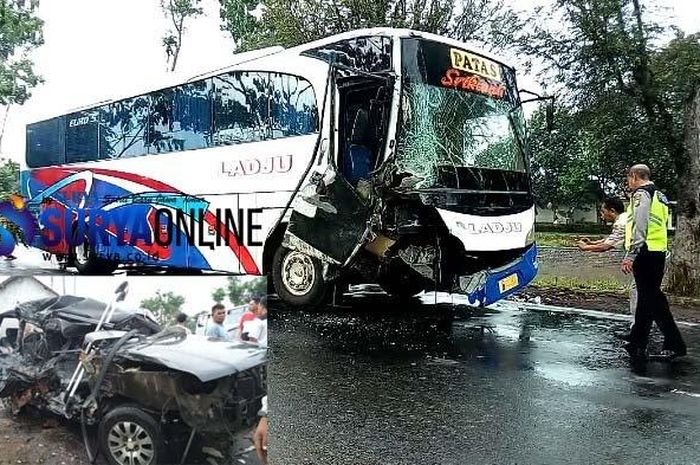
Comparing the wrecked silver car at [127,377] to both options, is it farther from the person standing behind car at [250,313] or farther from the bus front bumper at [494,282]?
the bus front bumper at [494,282]

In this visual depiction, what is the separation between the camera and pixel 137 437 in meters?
2.09

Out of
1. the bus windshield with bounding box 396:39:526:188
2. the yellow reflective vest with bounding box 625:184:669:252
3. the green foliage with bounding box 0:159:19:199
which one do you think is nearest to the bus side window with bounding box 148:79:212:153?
the bus windshield with bounding box 396:39:526:188

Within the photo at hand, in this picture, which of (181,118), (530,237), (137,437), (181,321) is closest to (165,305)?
(181,321)

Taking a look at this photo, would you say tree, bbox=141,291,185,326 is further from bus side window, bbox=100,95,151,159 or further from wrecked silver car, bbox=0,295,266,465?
bus side window, bbox=100,95,151,159

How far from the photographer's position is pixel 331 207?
766 cm

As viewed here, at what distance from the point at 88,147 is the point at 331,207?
590 centimetres

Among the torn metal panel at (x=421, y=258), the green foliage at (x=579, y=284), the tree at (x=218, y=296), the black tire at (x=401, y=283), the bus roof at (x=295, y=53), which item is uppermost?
the bus roof at (x=295, y=53)

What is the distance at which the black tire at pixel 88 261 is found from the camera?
37.9 feet

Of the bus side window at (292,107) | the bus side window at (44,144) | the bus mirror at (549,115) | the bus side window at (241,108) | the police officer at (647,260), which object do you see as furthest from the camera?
the bus side window at (44,144)

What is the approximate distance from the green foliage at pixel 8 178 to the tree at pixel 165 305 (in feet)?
37.1

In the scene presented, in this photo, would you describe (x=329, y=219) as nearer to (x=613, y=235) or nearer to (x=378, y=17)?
(x=613, y=235)

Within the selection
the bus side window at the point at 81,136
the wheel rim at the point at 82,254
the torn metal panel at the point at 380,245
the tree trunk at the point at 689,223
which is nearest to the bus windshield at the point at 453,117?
the torn metal panel at the point at 380,245

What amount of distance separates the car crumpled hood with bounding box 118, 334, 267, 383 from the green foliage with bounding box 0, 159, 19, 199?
11.3 meters

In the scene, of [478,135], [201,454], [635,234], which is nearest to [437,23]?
[478,135]
